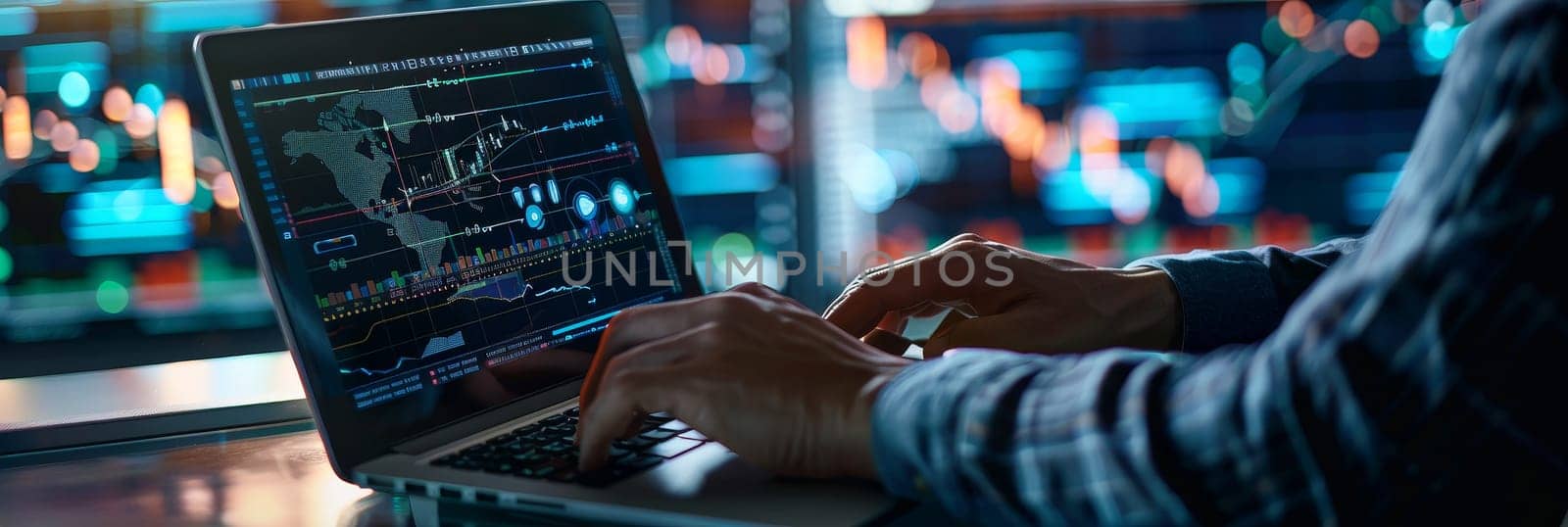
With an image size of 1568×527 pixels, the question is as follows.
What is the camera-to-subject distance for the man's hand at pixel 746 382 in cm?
60

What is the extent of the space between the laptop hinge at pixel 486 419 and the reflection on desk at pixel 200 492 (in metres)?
0.04

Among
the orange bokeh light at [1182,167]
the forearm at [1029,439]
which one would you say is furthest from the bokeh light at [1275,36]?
the forearm at [1029,439]

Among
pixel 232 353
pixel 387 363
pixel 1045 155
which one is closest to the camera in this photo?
pixel 387 363

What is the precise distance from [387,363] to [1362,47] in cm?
323

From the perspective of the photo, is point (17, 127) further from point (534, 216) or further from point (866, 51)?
point (534, 216)

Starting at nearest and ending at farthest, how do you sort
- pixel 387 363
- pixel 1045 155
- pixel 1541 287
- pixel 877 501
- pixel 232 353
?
pixel 1541 287, pixel 877 501, pixel 387 363, pixel 232 353, pixel 1045 155

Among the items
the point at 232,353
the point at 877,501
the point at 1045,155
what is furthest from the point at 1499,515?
the point at 1045,155

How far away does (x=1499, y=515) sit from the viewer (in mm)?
471

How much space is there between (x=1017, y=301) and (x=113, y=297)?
237cm

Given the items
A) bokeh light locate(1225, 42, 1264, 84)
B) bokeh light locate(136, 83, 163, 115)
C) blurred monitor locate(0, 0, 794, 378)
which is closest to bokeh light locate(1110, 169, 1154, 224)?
bokeh light locate(1225, 42, 1264, 84)

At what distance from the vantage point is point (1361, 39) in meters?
3.30

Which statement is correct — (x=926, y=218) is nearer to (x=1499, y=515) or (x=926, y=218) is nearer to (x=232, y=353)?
(x=232, y=353)

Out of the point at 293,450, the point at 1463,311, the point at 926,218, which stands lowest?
the point at 926,218

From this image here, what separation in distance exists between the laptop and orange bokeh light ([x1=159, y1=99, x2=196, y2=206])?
1.96 meters
